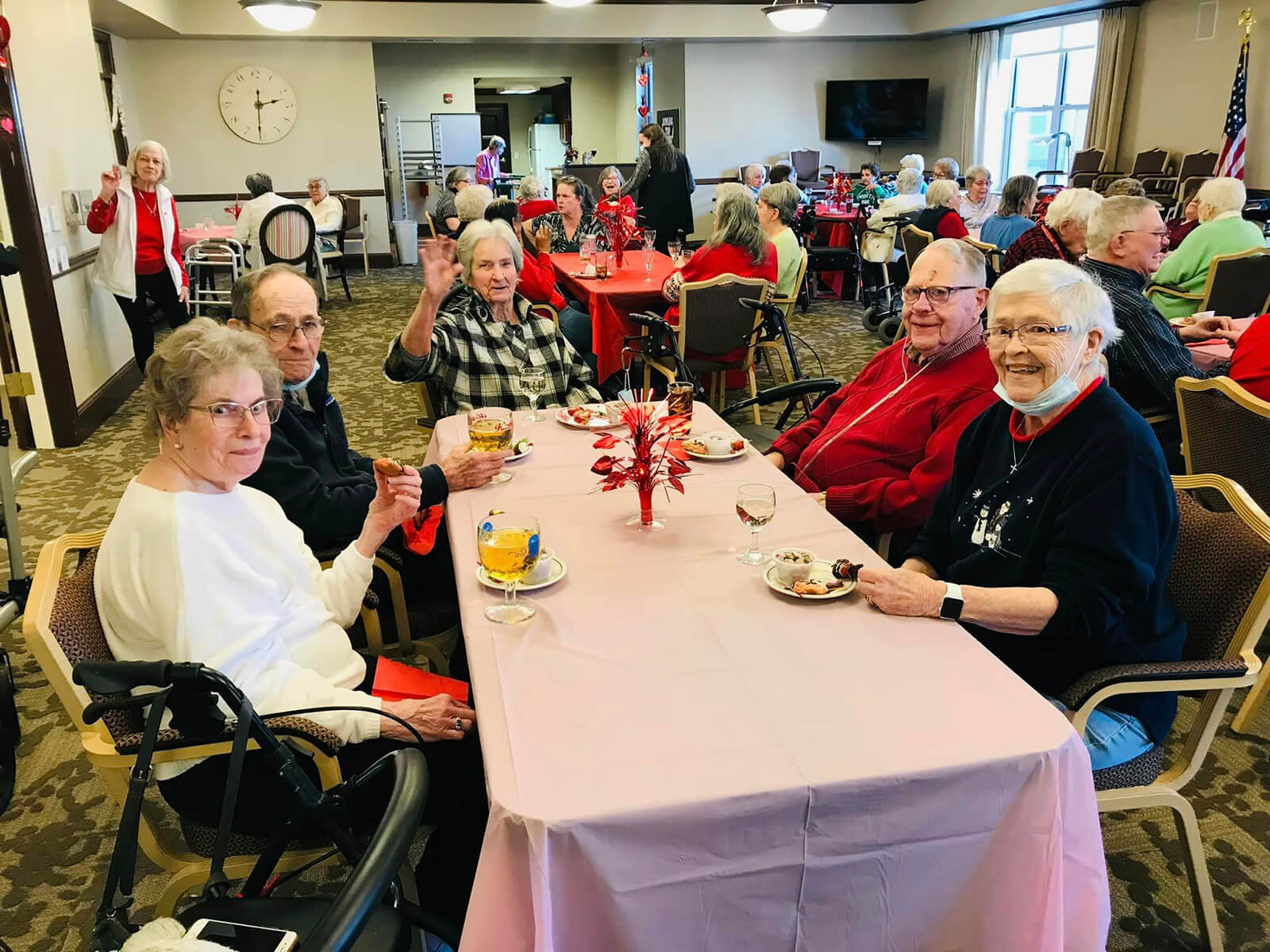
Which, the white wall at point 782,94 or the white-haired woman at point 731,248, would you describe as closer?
the white-haired woman at point 731,248

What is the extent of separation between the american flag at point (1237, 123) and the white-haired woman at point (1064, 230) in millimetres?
4507

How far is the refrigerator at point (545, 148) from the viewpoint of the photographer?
1605 cm

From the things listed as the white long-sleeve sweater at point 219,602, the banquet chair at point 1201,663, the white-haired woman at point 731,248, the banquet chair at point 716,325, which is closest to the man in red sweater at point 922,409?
the banquet chair at point 1201,663

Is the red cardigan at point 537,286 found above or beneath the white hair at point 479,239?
beneath

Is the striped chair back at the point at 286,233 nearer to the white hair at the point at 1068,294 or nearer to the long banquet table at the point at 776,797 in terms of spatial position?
the white hair at the point at 1068,294

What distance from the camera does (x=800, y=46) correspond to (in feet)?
40.5

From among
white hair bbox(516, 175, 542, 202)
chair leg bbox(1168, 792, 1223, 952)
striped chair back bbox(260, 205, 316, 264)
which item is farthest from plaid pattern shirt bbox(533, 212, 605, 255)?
chair leg bbox(1168, 792, 1223, 952)

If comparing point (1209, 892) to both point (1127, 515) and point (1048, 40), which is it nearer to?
point (1127, 515)

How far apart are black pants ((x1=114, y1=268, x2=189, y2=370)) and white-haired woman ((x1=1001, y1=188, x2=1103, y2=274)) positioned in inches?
190

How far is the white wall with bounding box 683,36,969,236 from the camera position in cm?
1223

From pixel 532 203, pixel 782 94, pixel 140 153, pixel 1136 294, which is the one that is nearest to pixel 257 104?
pixel 532 203

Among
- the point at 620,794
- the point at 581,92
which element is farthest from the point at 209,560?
the point at 581,92

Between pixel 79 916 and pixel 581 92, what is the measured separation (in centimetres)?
1487

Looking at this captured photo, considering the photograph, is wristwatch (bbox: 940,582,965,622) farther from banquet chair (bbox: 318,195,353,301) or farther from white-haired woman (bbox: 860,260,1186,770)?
banquet chair (bbox: 318,195,353,301)
